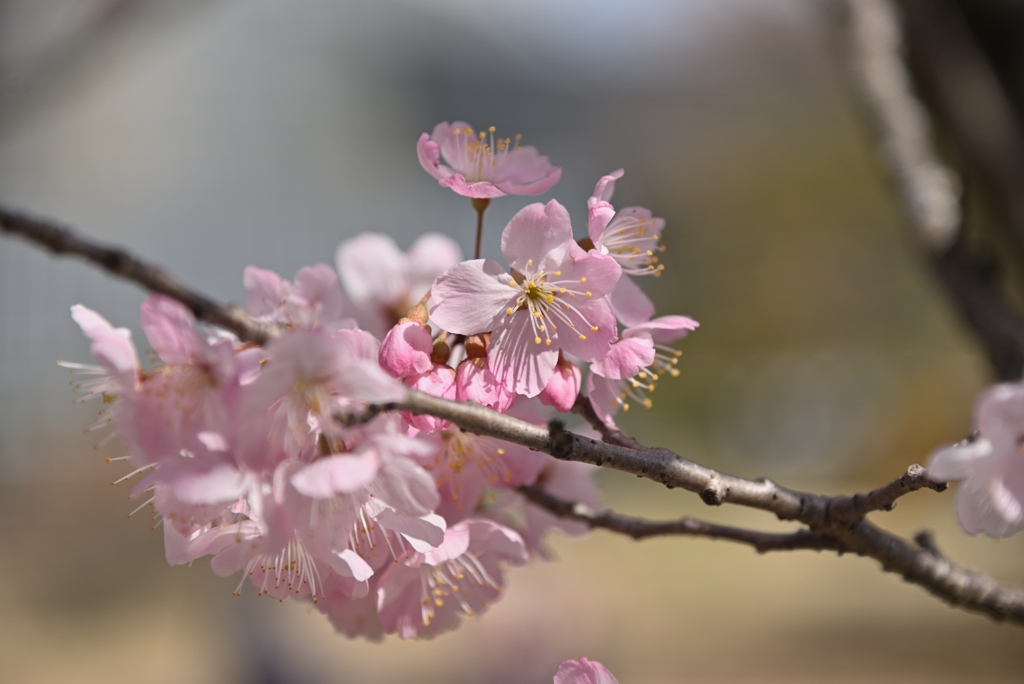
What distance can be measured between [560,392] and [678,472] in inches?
3.6

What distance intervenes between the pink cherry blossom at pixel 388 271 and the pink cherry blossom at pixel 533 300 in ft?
0.90

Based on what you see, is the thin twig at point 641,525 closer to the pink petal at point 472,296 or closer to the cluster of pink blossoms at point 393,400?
the cluster of pink blossoms at point 393,400

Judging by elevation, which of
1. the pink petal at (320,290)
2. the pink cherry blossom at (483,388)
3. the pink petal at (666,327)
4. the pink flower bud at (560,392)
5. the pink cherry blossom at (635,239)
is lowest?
the pink cherry blossom at (483,388)

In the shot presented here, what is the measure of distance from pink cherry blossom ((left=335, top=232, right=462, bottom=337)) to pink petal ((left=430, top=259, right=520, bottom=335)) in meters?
0.27

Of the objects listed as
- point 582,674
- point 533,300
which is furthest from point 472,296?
point 582,674

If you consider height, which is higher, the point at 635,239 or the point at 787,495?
the point at 635,239

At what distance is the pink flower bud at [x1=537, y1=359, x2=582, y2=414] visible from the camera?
436mm

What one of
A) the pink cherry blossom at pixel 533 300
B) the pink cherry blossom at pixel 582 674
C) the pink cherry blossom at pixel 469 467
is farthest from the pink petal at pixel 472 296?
the pink cherry blossom at pixel 582 674

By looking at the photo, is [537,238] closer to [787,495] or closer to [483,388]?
[483,388]

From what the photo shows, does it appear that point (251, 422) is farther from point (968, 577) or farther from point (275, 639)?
point (275, 639)

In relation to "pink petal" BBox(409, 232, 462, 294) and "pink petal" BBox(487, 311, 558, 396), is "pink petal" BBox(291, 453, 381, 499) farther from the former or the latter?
"pink petal" BBox(409, 232, 462, 294)

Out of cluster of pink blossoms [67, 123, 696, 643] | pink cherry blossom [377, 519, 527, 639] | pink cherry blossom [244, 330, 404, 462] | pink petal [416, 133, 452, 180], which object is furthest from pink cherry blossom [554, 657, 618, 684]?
pink petal [416, 133, 452, 180]

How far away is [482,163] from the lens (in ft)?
1.72

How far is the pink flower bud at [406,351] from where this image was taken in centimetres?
41
